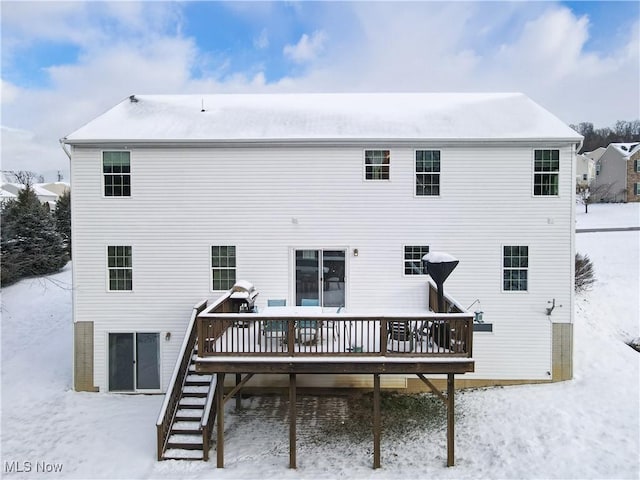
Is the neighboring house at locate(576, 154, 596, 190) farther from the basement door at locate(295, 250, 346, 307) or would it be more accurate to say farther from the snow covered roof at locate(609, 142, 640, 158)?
the basement door at locate(295, 250, 346, 307)

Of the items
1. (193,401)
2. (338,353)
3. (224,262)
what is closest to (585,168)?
(224,262)

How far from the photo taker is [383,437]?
8742mm

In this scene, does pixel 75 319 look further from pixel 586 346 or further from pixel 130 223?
pixel 586 346

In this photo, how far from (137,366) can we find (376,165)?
8717 millimetres

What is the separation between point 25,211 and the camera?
24812 mm

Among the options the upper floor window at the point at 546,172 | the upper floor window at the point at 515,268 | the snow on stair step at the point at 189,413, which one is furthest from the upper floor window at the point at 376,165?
the snow on stair step at the point at 189,413

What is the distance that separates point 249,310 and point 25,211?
905 inches

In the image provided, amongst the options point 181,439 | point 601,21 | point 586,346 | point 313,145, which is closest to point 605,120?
point 601,21

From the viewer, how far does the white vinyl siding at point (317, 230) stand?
10602mm

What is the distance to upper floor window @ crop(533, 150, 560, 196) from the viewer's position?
10.5 metres

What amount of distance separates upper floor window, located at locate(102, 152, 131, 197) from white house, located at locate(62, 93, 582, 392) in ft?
0.12

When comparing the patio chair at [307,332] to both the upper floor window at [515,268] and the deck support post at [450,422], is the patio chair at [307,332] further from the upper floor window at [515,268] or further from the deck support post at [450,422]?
the upper floor window at [515,268]

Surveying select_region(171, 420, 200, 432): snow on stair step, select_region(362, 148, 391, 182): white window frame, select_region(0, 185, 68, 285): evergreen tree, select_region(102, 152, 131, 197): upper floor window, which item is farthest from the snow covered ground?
select_region(0, 185, 68, 285): evergreen tree

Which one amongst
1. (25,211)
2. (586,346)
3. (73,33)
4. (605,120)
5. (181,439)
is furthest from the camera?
(605,120)
